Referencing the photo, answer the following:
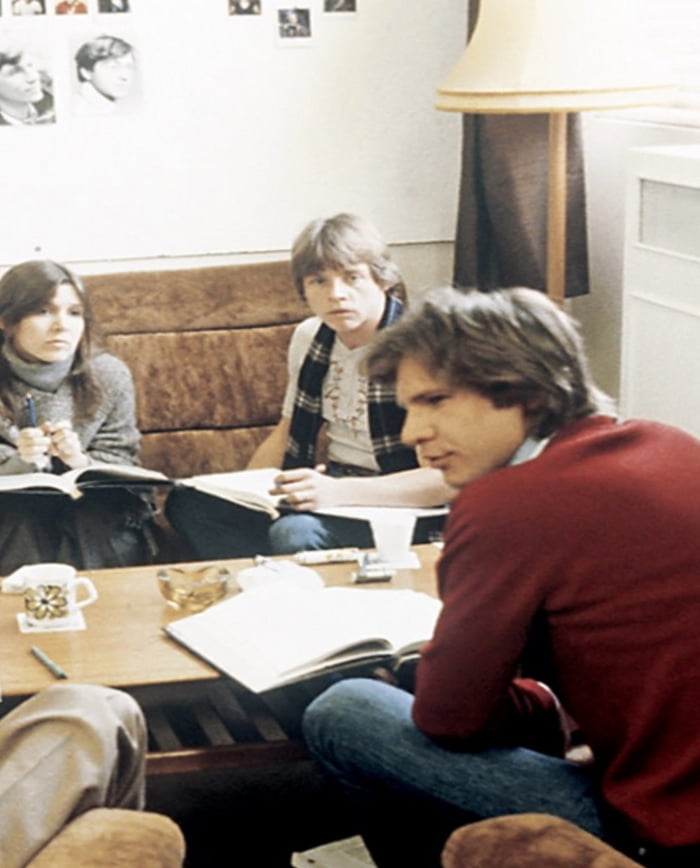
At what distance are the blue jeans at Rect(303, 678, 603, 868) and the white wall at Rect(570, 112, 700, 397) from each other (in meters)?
1.80

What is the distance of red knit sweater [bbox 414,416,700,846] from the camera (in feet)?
5.40

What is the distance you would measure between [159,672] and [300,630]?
214 mm

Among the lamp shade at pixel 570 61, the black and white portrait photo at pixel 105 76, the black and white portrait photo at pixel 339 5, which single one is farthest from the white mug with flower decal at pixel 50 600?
the black and white portrait photo at pixel 339 5

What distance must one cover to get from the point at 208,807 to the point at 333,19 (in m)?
2.04

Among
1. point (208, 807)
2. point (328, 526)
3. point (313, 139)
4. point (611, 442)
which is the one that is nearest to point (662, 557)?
point (611, 442)

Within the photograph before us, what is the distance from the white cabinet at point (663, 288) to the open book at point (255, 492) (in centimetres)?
49

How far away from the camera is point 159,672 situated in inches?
83.2

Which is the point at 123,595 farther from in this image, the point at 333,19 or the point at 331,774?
the point at 333,19

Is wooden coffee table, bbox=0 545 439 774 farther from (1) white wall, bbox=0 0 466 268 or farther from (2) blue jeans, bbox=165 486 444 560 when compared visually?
(1) white wall, bbox=0 0 466 268

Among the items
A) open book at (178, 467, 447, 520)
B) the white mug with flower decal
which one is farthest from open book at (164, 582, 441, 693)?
open book at (178, 467, 447, 520)

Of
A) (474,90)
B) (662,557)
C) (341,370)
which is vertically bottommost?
(341,370)

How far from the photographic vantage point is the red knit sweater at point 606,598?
1.65 metres

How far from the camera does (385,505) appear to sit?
3.00 meters

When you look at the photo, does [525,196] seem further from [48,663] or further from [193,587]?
[48,663]
